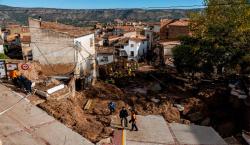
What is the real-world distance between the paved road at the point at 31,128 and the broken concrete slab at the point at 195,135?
20.9ft

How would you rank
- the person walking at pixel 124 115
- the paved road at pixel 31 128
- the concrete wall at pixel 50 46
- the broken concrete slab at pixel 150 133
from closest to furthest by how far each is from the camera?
the paved road at pixel 31 128 → the broken concrete slab at pixel 150 133 → the person walking at pixel 124 115 → the concrete wall at pixel 50 46

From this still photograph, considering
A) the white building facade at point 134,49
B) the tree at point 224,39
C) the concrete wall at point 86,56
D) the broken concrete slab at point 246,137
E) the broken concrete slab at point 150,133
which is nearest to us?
the broken concrete slab at point 150,133

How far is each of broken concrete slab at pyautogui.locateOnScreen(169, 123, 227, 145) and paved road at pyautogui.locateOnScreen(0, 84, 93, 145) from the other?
6385 millimetres

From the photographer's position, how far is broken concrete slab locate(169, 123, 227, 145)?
Answer: 22358mm

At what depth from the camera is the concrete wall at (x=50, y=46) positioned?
33656mm

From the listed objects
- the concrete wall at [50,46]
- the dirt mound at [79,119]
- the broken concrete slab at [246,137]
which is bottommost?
the broken concrete slab at [246,137]

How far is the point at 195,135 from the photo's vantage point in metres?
23.5

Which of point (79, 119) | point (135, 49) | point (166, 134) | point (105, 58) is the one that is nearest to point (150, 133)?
point (166, 134)

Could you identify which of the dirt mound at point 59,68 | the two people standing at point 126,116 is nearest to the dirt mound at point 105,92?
the dirt mound at point 59,68

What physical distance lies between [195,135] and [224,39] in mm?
12730

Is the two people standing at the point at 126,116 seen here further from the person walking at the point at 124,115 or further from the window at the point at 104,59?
the window at the point at 104,59

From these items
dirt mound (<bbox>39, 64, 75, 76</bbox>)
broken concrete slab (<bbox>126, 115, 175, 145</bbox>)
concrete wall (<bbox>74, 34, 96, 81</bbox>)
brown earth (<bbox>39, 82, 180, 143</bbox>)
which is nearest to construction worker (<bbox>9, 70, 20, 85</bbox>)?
brown earth (<bbox>39, 82, 180, 143</bbox>)

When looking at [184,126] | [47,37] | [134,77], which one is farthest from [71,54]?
[184,126]

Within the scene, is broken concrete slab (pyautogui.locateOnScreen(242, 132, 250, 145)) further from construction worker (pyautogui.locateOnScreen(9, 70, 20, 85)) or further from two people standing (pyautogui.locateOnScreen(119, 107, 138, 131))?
construction worker (pyautogui.locateOnScreen(9, 70, 20, 85))
